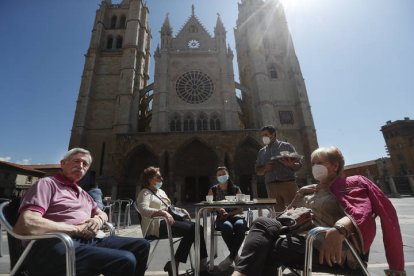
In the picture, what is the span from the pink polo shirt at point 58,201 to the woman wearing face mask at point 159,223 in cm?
63

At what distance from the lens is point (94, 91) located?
66.8 feet

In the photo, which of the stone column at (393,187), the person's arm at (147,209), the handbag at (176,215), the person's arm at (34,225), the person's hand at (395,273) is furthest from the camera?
the stone column at (393,187)

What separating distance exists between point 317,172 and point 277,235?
1.75 ft

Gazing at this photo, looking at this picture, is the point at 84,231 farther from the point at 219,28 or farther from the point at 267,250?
the point at 219,28

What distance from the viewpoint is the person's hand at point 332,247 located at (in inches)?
42.6

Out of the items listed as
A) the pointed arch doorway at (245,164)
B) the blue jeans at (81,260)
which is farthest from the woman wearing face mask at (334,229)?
the pointed arch doorway at (245,164)

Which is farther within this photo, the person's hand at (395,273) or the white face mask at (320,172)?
the white face mask at (320,172)

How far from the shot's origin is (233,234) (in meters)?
2.41

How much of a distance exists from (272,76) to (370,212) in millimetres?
22015

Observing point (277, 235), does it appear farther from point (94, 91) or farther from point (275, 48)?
point (275, 48)

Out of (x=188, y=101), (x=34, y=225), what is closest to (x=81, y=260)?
(x=34, y=225)

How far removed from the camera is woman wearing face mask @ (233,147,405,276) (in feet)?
3.61

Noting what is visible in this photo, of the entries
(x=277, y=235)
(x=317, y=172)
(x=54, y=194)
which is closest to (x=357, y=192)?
(x=317, y=172)

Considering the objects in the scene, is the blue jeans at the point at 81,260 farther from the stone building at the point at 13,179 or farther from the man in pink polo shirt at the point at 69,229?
the stone building at the point at 13,179
